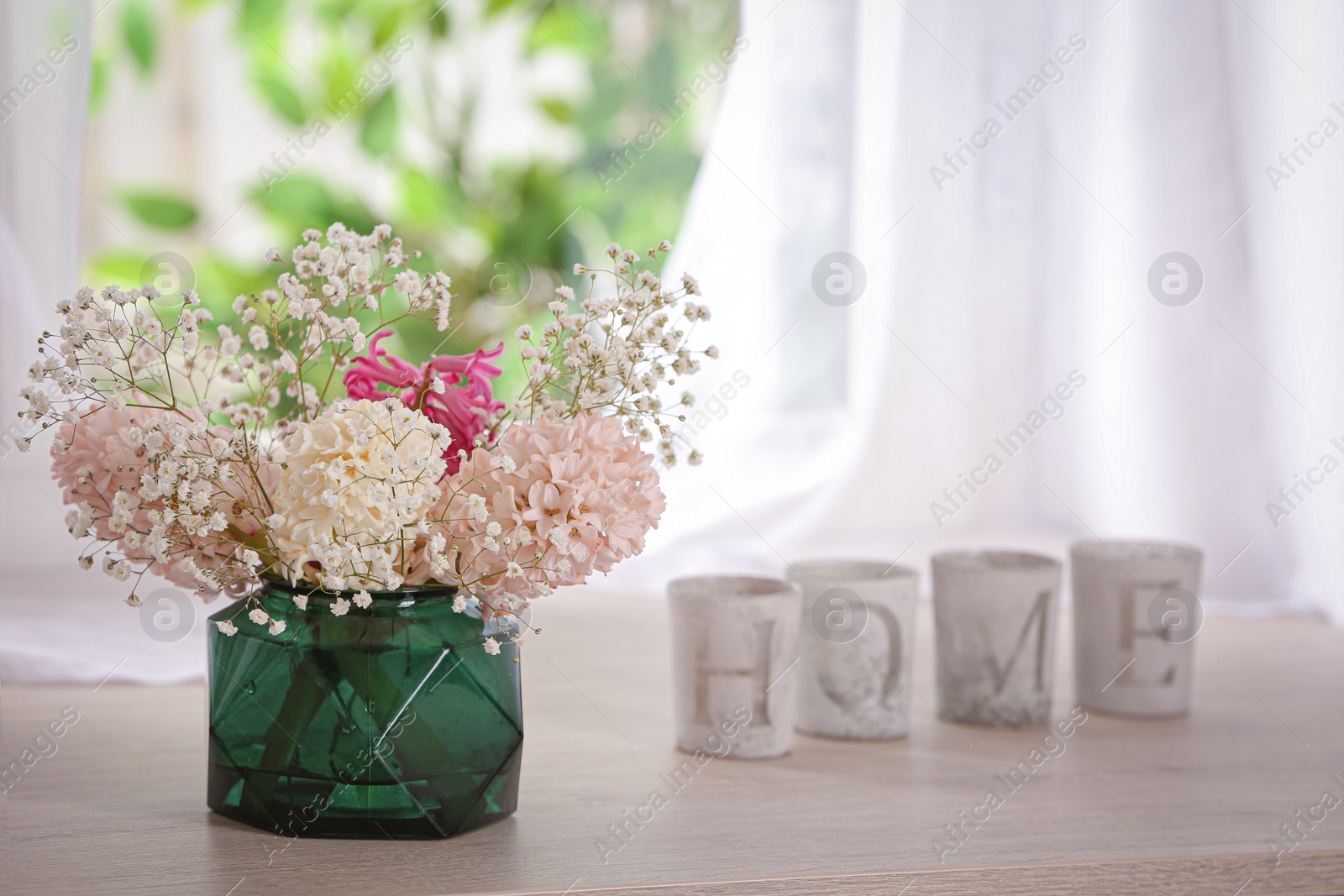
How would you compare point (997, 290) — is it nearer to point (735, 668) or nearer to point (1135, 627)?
point (1135, 627)

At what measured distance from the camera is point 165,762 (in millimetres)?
769

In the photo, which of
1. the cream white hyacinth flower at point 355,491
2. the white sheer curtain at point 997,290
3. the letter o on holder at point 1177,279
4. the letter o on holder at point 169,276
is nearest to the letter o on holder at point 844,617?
the cream white hyacinth flower at point 355,491

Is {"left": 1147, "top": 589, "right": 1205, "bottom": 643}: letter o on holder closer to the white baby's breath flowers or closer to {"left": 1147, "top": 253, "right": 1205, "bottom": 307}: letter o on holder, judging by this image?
the white baby's breath flowers

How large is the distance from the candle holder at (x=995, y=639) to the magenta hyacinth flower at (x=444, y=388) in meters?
0.37

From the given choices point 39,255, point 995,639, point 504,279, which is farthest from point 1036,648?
point 504,279

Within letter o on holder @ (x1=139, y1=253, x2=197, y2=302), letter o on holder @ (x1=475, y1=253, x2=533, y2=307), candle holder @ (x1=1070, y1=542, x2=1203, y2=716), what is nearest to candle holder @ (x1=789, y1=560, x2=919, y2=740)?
candle holder @ (x1=1070, y1=542, x2=1203, y2=716)

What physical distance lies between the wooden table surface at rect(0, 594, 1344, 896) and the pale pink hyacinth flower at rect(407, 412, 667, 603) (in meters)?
0.15

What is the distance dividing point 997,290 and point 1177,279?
0.20 meters

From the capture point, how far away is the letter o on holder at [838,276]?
1447 mm

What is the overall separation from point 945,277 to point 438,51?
A: 1.13 meters

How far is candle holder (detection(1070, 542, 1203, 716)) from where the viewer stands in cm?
91

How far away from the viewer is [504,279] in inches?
80.7

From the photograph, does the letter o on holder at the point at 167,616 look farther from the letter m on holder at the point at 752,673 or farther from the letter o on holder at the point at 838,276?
the letter o on holder at the point at 838,276

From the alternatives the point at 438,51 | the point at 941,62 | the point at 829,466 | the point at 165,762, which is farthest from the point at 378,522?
the point at 438,51
